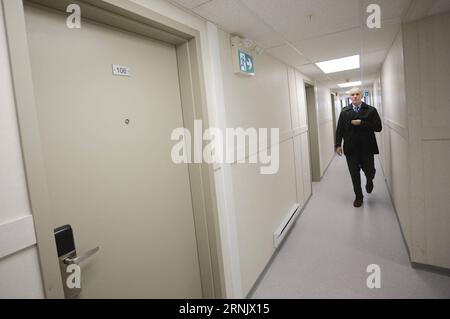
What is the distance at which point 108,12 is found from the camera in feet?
3.87

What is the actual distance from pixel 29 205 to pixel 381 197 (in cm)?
455

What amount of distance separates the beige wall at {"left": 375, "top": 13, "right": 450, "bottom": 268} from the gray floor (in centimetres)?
28

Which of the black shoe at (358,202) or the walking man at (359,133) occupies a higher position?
the walking man at (359,133)

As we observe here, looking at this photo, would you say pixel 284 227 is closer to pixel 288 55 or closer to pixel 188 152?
pixel 188 152

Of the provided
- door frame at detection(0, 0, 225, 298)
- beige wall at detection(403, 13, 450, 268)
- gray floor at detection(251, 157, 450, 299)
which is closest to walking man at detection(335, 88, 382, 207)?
gray floor at detection(251, 157, 450, 299)

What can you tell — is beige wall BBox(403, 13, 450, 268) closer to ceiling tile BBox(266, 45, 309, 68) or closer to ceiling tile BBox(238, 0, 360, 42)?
ceiling tile BBox(238, 0, 360, 42)

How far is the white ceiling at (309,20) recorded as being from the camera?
166 cm

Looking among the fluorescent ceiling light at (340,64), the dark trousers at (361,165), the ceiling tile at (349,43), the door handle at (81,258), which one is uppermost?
the fluorescent ceiling light at (340,64)

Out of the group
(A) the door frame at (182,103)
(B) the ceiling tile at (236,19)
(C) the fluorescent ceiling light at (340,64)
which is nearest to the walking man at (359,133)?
(C) the fluorescent ceiling light at (340,64)

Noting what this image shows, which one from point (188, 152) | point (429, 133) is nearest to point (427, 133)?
point (429, 133)

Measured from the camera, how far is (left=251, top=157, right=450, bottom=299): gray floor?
209 centimetres

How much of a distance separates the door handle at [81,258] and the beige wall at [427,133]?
8.12 feet

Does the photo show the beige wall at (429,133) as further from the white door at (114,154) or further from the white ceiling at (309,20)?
the white door at (114,154)

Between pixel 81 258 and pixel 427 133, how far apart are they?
8.42ft
